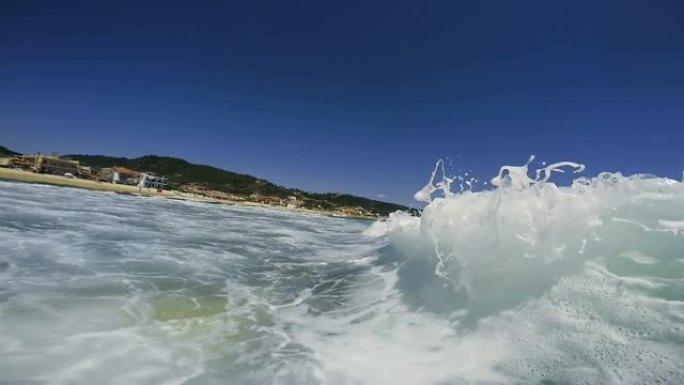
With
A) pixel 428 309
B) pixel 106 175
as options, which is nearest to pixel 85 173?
pixel 106 175

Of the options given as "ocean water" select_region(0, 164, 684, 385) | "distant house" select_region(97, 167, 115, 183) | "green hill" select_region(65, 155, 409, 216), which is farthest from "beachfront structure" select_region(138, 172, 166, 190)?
"ocean water" select_region(0, 164, 684, 385)

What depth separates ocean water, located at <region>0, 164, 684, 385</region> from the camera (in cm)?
407

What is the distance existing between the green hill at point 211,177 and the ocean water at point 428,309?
367 ft

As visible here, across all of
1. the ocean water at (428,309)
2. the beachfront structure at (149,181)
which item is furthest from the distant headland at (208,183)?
the ocean water at (428,309)

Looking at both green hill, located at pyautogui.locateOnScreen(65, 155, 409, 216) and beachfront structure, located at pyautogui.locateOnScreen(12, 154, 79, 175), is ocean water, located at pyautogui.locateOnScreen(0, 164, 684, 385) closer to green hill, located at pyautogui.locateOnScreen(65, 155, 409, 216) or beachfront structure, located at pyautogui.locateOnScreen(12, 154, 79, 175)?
beachfront structure, located at pyautogui.locateOnScreen(12, 154, 79, 175)

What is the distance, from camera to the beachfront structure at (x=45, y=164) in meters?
75.2

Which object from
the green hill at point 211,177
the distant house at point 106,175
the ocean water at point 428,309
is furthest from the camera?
the green hill at point 211,177

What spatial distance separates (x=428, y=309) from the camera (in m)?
6.13

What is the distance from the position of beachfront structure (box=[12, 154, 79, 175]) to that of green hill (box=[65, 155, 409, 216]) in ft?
133

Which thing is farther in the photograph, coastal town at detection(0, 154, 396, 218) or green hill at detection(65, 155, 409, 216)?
green hill at detection(65, 155, 409, 216)

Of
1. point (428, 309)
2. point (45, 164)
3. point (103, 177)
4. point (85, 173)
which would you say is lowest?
point (428, 309)

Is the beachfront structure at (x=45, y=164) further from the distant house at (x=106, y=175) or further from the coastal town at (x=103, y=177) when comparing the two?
the distant house at (x=106, y=175)

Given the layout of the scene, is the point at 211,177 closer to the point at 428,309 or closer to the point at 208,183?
the point at 208,183

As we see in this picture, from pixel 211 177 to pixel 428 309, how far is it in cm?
13299
